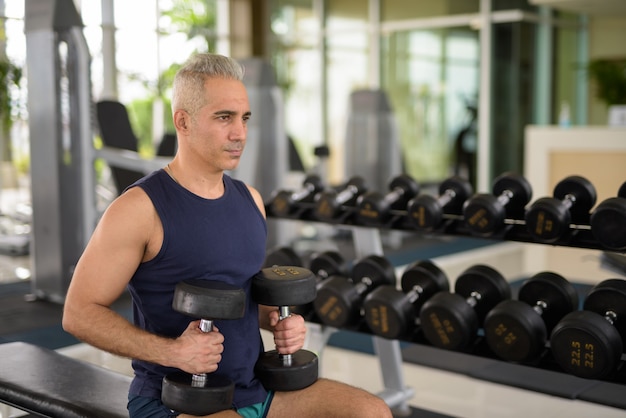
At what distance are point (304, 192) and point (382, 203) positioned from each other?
451mm

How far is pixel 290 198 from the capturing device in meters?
2.86

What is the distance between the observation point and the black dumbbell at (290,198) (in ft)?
9.34

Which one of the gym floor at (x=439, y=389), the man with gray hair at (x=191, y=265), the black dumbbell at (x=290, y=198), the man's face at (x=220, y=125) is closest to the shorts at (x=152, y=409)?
the man with gray hair at (x=191, y=265)

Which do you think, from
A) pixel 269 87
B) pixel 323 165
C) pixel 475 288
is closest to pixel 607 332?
pixel 475 288

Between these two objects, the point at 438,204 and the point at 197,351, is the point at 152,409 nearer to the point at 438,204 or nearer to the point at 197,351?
the point at 197,351

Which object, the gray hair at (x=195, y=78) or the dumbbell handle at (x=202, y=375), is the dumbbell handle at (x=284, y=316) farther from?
the gray hair at (x=195, y=78)

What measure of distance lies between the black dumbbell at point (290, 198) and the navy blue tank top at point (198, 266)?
1.21m

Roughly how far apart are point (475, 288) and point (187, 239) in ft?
3.96

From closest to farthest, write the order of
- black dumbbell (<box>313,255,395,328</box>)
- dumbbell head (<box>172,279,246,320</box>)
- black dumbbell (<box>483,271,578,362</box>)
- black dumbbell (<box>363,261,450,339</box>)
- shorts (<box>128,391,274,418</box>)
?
dumbbell head (<box>172,279,246,320</box>) → shorts (<box>128,391,274,418</box>) → black dumbbell (<box>483,271,578,362</box>) → black dumbbell (<box>363,261,450,339</box>) → black dumbbell (<box>313,255,395,328</box>)

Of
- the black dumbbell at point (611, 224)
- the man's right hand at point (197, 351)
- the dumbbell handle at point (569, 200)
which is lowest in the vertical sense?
the man's right hand at point (197, 351)

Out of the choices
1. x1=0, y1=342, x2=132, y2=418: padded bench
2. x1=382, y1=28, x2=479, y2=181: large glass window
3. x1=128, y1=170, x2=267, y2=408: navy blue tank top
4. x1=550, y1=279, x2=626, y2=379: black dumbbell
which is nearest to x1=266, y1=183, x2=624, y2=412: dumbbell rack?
x1=550, y1=279, x2=626, y2=379: black dumbbell

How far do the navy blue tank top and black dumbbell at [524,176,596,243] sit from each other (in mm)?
A: 955

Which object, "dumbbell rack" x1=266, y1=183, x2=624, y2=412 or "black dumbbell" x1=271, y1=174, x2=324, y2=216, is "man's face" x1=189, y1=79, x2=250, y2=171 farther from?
"black dumbbell" x1=271, y1=174, x2=324, y2=216

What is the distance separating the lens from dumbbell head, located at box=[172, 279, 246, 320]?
1359mm
